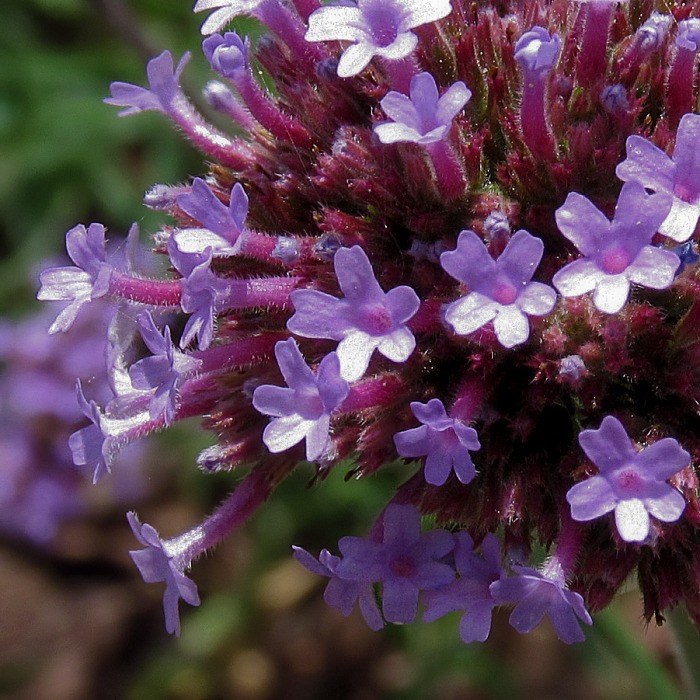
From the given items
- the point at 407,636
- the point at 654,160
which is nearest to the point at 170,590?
the point at 654,160

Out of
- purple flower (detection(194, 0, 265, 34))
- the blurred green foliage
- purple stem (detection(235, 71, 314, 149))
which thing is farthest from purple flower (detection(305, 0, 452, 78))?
the blurred green foliage

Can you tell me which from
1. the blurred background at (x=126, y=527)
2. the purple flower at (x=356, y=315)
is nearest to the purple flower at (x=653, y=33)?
the purple flower at (x=356, y=315)

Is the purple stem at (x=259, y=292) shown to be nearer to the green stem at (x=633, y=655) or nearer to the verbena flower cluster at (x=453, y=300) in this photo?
the verbena flower cluster at (x=453, y=300)

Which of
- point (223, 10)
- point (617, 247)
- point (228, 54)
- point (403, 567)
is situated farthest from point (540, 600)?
point (223, 10)

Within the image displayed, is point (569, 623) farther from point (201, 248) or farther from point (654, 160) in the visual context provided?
point (201, 248)

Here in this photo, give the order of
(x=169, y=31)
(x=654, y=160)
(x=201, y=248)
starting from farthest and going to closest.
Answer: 1. (x=169, y=31)
2. (x=201, y=248)
3. (x=654, y=160)

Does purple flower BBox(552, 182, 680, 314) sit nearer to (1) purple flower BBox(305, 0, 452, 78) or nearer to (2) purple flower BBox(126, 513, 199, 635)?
(1) purple flower BBox(305, 0, 452, 78)
